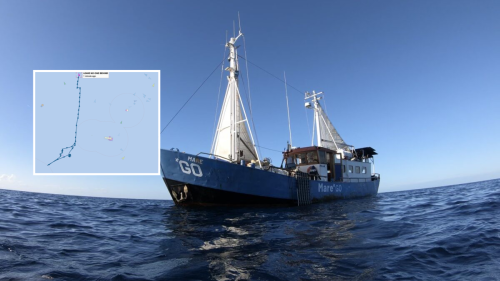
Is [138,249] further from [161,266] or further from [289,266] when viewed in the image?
[289,266]

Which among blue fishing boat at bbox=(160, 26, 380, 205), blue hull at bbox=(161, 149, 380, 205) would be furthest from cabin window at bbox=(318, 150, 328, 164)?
blue hull at bbox=(161, 149, 380, 205)

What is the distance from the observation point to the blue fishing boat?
14148mm

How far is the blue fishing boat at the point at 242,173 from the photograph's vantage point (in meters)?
14.1

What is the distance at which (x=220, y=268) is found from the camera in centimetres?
444

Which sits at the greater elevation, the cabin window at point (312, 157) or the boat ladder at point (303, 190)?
the cabin window at point (312, 157)

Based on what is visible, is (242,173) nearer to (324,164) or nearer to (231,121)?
(231,121)

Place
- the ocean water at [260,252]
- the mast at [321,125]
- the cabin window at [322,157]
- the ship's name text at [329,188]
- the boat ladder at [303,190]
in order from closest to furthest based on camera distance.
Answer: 1. the ocean water at [260,252]
2. the boat ladder at [303,190]
3. the ship's name text at [329,188]
4. the cabin window at [322,157]
5. the mast at [321,125]

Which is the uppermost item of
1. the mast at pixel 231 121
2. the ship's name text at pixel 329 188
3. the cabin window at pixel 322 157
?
the mast at pixel 231 121

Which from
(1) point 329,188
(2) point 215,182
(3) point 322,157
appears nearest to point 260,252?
(2) point 215,182

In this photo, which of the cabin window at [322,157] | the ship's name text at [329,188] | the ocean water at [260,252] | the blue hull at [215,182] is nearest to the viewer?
the ocean water at [260,252]

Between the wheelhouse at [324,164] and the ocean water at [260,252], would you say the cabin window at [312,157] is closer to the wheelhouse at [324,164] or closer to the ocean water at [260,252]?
the wheelhouse at [324,164]

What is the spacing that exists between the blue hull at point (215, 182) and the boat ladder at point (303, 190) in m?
1.64

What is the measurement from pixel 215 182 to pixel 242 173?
1.60 metres

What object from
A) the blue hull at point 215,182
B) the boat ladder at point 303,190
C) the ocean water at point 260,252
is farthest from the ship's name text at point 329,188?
the ocean water at point 260,252
